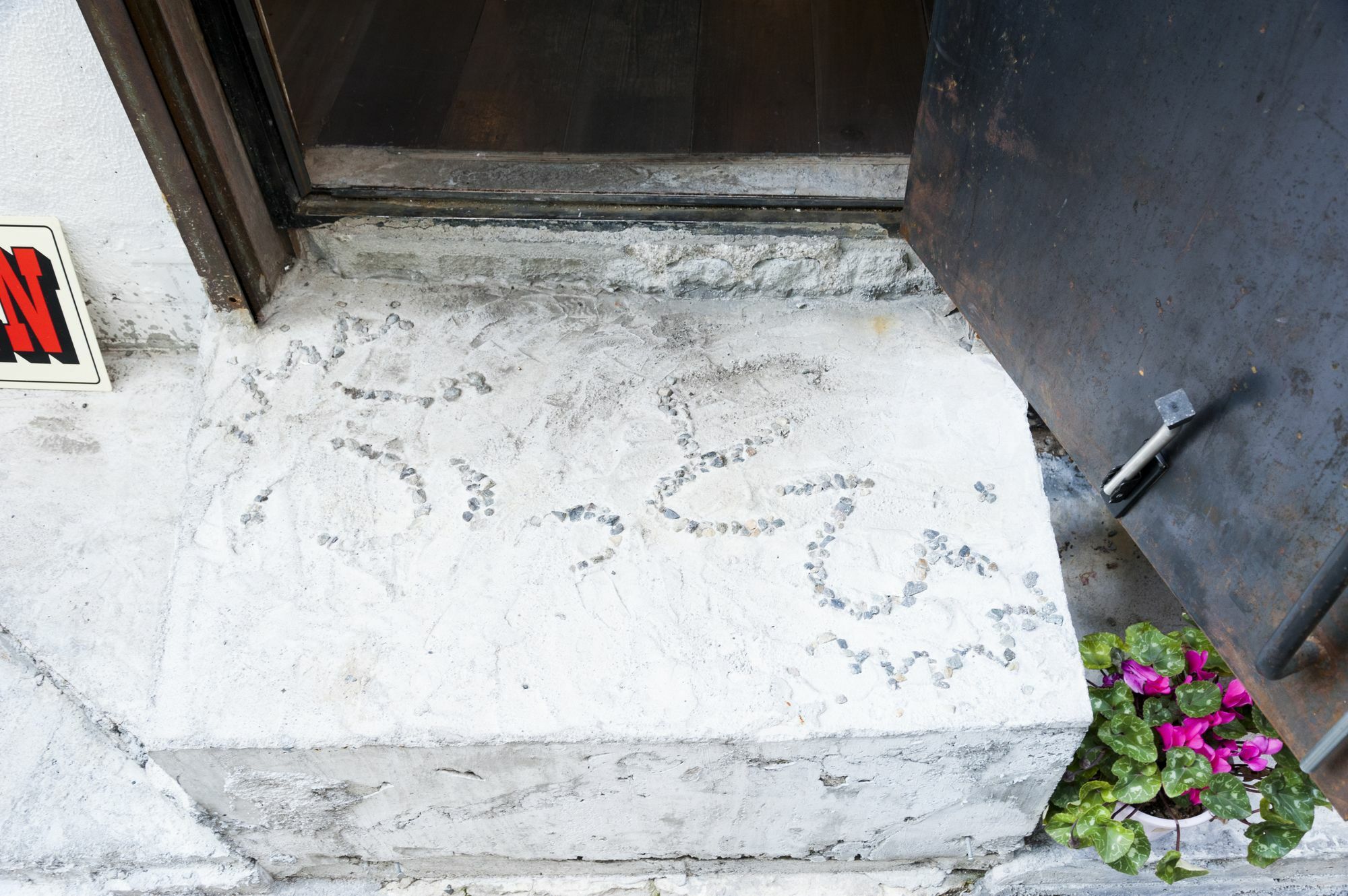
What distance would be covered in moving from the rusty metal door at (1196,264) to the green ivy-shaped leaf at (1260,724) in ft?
1.08

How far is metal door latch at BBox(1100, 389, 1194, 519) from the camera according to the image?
1.04 meters

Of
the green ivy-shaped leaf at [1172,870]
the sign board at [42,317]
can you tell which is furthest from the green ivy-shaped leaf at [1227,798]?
the sign board at [42,317]

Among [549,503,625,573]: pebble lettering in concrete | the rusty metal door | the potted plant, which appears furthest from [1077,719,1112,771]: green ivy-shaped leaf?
[549,503,625,573]: pebble lettering in concrete

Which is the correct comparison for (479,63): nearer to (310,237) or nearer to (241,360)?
(310,237)

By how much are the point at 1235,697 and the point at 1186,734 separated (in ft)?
0.28

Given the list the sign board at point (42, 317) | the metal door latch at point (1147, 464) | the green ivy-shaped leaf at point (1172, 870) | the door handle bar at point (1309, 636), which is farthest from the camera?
the sign board at point (42, 317)

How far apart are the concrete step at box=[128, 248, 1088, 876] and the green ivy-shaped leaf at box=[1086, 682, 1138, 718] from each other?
0.11 metres

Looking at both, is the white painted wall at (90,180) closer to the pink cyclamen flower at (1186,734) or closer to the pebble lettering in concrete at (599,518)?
the pebble lettering in concrete at (599,518)

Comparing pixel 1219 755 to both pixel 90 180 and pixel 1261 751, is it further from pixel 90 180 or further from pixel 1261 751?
pixel 90 180

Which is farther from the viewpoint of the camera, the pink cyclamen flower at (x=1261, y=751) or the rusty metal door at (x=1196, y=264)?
the pink cyclamen flower at (x=1261, y=751)

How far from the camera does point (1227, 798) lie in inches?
50.5

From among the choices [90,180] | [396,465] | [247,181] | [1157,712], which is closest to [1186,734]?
[1157,712]

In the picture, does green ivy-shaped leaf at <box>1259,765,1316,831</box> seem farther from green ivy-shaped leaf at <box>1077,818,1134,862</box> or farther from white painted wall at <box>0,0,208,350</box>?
white painted wall at <box>0,0,208,350</box>

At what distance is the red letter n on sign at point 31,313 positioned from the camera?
167cm
